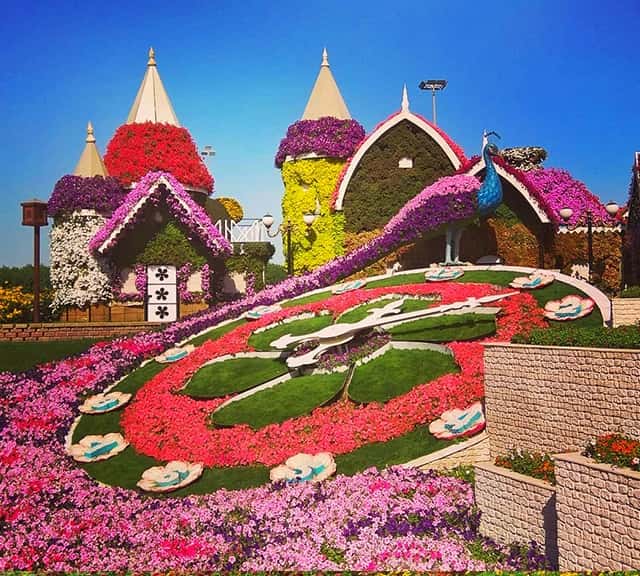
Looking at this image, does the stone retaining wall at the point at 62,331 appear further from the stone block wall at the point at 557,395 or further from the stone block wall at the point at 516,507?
the stone block wall at the point at 516,507

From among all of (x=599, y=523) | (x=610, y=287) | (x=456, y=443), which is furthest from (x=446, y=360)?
(x=610, y=287)

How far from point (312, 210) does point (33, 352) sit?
11564 millimetres

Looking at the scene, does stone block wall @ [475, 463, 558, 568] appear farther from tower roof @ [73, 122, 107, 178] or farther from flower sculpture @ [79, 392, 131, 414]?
tower roof @ [73, 122, 107, 178]

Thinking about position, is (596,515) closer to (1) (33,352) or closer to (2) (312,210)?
(1) (33,352)

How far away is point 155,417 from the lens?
1390cm

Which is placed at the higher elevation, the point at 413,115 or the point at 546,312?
the point at 413,115

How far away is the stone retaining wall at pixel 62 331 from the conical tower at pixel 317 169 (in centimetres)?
778

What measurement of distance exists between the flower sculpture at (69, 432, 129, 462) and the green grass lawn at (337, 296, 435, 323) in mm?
5772

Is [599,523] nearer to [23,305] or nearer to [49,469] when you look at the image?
[49,469]

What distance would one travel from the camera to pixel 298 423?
1252 centimetres

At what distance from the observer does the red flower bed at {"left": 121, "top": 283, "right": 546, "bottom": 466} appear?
468 inches

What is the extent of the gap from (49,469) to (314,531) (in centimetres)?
527

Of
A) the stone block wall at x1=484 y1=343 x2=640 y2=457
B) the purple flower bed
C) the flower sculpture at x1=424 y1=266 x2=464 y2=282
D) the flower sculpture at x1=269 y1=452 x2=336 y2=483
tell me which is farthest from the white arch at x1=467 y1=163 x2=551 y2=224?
the purple flower bed

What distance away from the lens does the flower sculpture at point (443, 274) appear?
19.0 metres
